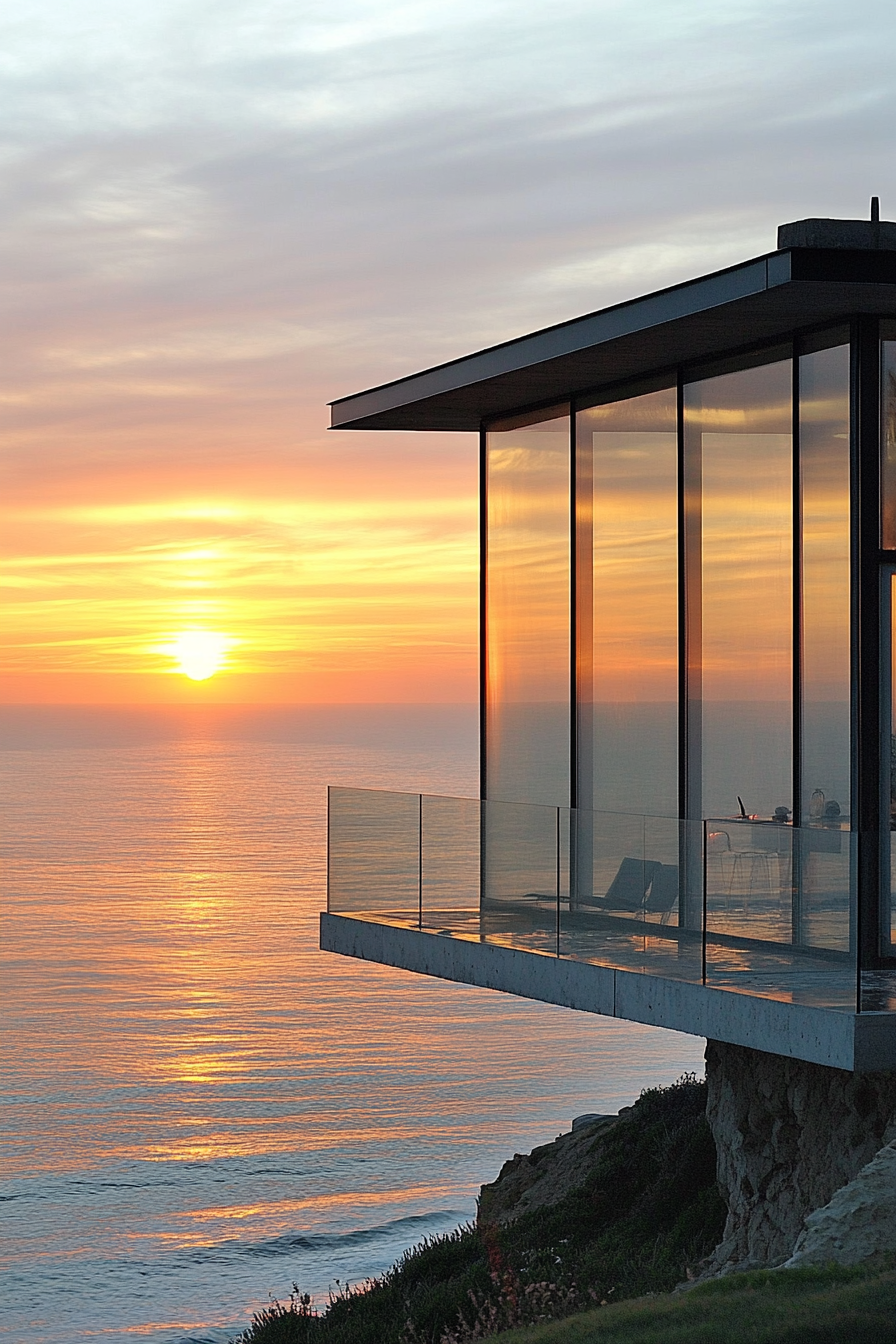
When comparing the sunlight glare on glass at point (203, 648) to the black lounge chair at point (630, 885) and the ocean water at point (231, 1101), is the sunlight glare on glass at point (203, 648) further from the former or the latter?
the black lounge chair at point (630, 885)

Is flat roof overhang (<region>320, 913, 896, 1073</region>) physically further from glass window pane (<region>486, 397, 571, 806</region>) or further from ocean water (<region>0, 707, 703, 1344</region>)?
ocean water (<region>0, 707, 703, 1344</region>)

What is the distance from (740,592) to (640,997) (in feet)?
10.2

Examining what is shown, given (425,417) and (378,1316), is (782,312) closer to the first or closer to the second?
(425,417)

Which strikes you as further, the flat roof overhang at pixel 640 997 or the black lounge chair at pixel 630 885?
the black lounge chair at pixel 630 885

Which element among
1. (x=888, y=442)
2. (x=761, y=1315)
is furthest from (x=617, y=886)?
(x=761, y=1315)

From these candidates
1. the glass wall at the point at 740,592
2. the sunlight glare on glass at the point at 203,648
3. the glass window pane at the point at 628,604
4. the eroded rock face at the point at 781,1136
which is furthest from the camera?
the sunlight glare on glass at the point at 203,648

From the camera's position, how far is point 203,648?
10538cm

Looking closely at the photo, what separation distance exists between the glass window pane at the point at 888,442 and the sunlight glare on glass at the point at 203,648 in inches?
3544

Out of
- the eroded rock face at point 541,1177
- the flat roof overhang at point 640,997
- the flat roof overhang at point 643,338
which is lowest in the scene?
the eroded rock face at point 541,1177

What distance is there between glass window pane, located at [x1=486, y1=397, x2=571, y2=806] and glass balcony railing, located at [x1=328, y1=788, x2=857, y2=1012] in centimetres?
136

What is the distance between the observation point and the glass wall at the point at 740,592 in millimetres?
11977

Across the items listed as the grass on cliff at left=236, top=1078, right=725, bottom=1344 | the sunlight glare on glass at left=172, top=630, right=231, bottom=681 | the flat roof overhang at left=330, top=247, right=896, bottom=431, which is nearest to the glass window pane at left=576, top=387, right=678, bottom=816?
the flat roof overhang at left=330, top=247, right=896, bottom=431

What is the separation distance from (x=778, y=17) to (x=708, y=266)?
13899 mm

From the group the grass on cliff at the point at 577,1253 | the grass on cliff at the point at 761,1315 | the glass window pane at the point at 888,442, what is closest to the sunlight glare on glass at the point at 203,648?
the grass on cliff at the point at 577,1253
